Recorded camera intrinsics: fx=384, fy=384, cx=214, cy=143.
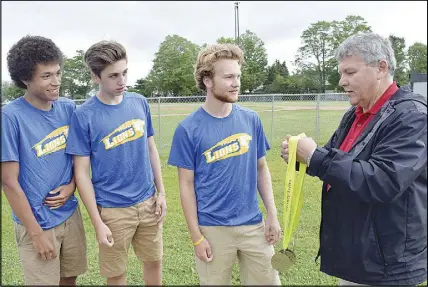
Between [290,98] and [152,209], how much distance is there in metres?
15.0

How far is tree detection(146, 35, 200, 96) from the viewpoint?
18.8 ft

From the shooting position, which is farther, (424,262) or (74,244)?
(74,244)

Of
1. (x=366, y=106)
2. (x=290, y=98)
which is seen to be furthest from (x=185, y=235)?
(x=290, y=98)

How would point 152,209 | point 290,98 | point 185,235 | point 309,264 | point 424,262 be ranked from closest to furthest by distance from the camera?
1. point 424,262
2. point 152,209
3. point 309,264
4. point 185,235
5. point 290,98

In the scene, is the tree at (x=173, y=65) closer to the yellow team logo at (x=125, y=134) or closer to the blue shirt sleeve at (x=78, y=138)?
the yellow team logo at (x=125, y=134)

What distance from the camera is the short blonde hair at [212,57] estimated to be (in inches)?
96.7

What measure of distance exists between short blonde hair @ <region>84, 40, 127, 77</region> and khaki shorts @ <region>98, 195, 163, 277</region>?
972mm

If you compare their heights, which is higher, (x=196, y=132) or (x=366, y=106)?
(x=366, y=106)

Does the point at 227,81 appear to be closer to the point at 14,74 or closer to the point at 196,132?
the point at 196,132

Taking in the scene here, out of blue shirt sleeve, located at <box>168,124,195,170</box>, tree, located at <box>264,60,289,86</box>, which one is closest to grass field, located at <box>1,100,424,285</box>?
blue shirt sleeve, located at <box>168,124,195,170</box>

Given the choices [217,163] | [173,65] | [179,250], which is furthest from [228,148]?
[173,65]

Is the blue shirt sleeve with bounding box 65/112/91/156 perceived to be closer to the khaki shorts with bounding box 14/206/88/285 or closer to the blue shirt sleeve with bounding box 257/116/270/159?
the khaki shorts with bounding box 14/206/88/285

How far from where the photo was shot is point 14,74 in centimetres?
237

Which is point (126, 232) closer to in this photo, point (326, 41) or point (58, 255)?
point (58, 255)
